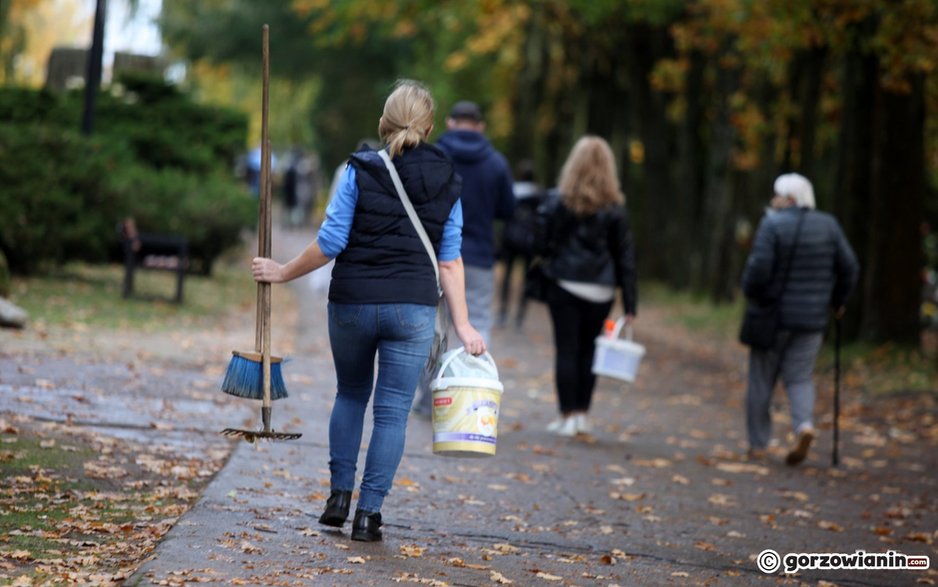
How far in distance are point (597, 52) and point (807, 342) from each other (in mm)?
22580

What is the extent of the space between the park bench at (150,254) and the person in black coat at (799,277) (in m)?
8.40

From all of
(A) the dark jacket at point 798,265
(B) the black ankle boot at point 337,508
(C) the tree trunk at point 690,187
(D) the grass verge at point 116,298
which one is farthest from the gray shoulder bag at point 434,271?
(C) the tree trunk at point 690,187

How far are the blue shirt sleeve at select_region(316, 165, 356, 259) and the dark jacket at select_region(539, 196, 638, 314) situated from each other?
465cm

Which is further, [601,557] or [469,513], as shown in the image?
[469,513]

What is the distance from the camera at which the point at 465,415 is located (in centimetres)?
689

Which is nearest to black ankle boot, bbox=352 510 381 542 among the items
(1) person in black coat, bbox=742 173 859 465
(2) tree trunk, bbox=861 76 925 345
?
(1) person in black coat, bbox=742 173 859 465

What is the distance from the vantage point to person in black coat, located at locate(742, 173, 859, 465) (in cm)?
1126

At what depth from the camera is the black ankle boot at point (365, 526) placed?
6.90 meters

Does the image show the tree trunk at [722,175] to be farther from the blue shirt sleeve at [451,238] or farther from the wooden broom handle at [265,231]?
the wooden broom handle at [265,231]

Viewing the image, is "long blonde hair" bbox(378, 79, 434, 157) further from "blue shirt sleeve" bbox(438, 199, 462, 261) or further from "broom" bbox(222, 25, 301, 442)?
"broom" bbox(222, 25, 301, 442)

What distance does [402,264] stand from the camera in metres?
6.81

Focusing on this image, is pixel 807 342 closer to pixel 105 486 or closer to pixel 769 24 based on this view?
pixel 105 486

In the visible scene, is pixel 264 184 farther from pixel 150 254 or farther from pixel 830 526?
pixel 150 254

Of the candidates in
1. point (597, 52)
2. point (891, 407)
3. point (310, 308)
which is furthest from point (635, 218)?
point (891, 407)
